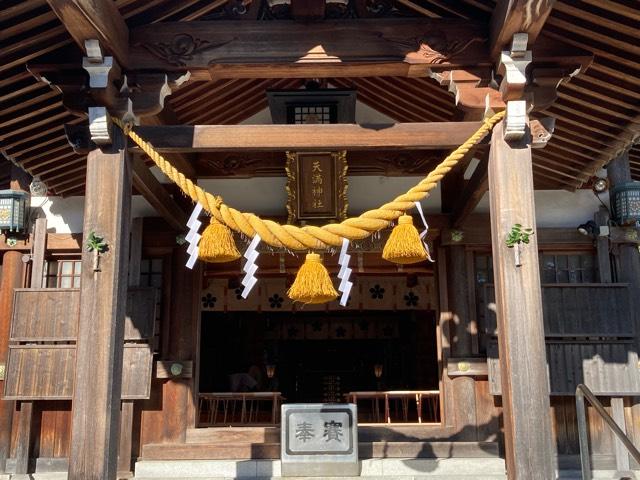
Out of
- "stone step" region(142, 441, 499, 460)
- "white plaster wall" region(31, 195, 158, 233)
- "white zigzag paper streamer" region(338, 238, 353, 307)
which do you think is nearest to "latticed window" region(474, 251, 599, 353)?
"stone step" region(142, 441, 499, 460)

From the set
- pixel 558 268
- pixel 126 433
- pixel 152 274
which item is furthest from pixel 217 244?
pixel 558 268

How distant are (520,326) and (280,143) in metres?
2.52

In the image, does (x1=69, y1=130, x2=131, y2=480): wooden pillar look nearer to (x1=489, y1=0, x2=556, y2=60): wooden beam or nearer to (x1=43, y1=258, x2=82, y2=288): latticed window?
(x1=489, y1=0, x2=556, y2=60): wooden beam

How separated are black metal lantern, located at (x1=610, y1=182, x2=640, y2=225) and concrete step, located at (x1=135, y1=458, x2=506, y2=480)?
134 inches

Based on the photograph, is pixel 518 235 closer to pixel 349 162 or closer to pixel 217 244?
pixel 217 244

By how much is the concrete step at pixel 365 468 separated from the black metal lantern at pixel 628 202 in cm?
340

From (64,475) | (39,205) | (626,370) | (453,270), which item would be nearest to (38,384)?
(64,475)

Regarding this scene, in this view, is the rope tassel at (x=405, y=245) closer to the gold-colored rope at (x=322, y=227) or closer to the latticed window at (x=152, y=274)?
the gold-colored rope at (x=322, y=227)

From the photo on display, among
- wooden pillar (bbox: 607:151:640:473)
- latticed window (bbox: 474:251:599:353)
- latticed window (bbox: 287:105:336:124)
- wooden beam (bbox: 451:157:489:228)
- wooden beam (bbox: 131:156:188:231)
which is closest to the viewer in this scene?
wooden beam (bbox: 131:156:188:231)

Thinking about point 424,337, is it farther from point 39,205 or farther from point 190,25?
point 190,25

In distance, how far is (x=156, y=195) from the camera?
7.29 metres

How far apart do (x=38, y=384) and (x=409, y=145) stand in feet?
17.8

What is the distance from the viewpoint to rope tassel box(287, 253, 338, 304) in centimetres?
562

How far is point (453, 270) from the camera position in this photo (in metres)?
8.74
